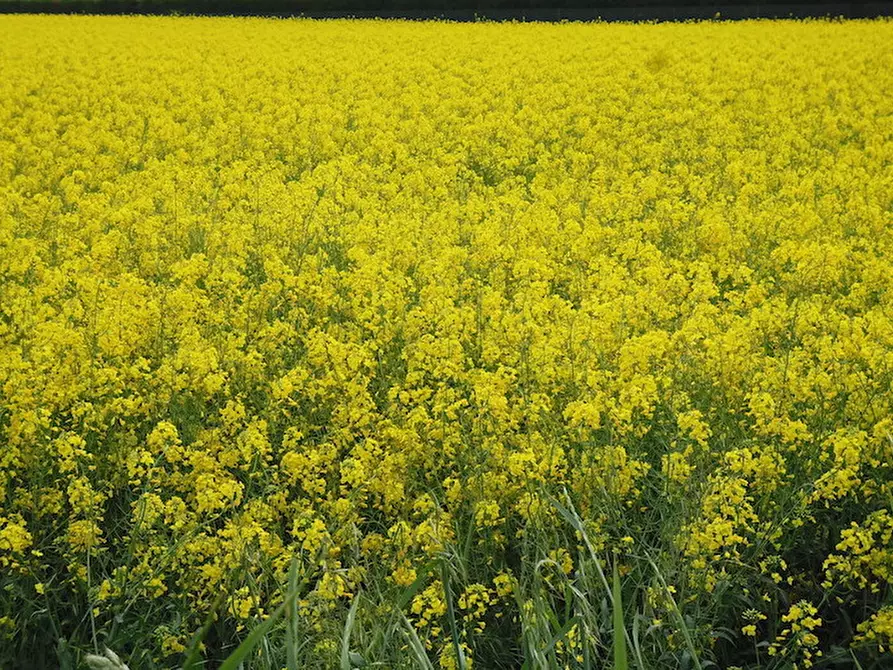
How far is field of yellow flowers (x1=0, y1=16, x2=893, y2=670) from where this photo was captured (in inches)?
128

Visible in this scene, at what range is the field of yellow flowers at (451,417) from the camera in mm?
3244

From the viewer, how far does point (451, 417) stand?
3920mm

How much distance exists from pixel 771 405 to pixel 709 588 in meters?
0.94

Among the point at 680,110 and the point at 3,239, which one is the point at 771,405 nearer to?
the point at 3,239

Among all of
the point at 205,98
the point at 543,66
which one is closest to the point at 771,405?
the point at 205,98

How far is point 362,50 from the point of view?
63.9 ft

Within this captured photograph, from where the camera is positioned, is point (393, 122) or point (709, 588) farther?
point (393, 122)

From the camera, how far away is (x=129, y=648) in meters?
3.40

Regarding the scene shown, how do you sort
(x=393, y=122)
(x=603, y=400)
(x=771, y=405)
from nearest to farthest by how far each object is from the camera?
(x=771, y=405) < (x=603, y=400) < (x=393, y=122)

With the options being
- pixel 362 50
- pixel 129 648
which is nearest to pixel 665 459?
pixel 129 648

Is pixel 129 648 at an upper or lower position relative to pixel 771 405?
lower

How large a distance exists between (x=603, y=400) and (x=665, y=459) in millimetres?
644

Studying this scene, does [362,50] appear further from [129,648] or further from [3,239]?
[129,648]

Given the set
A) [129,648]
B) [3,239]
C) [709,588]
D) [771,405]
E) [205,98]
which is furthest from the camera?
[205,98]
